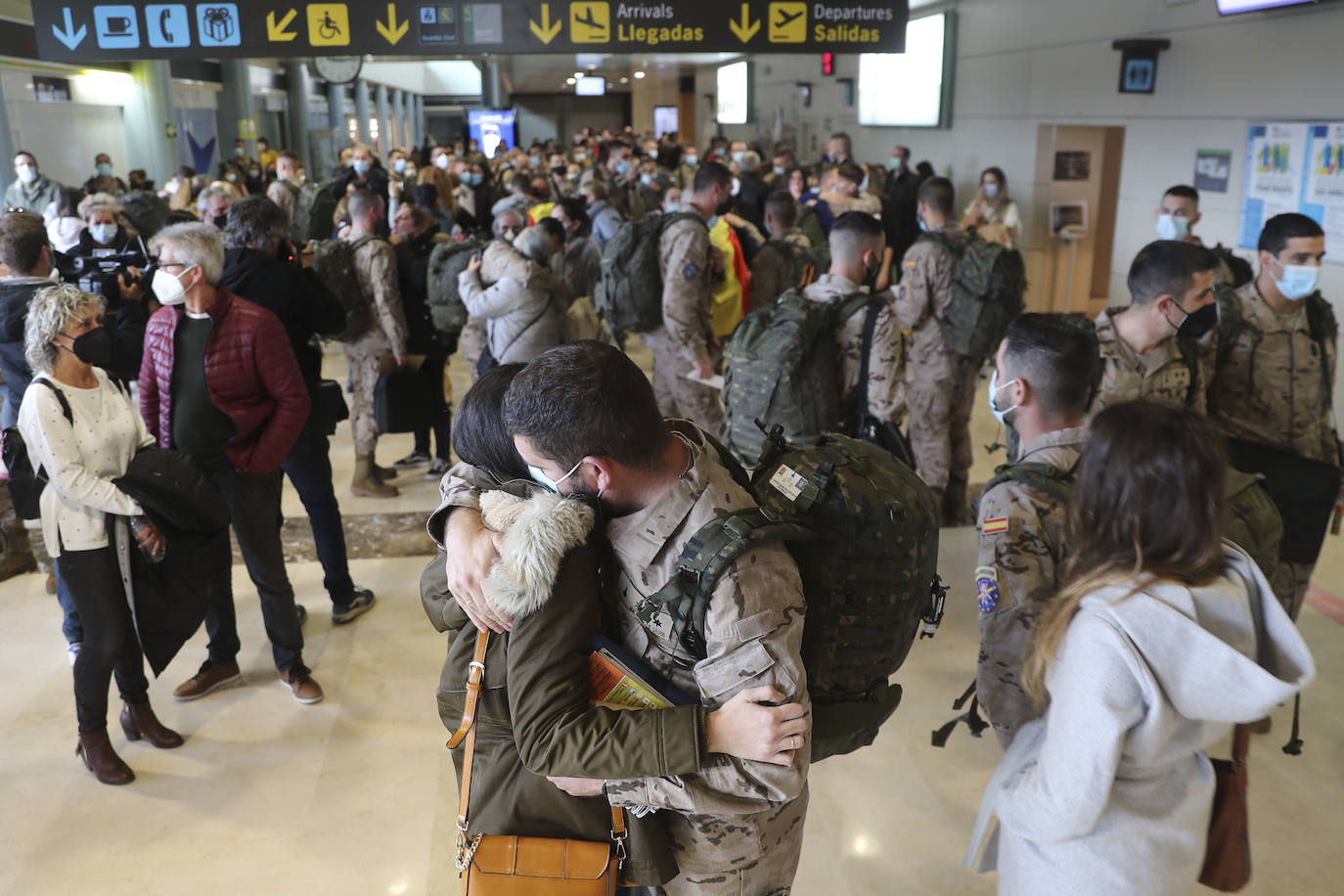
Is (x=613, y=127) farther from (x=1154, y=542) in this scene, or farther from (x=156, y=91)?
(x=1154, y=542)

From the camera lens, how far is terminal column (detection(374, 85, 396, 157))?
30.3 metres

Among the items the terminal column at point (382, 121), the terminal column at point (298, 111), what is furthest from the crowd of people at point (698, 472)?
the terminal column at point (382, 121)

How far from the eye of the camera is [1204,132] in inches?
293

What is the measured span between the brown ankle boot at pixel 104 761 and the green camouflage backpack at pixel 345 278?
242cm

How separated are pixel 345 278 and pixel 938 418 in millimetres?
3260

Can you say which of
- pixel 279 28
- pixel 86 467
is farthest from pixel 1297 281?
pixel 279 28

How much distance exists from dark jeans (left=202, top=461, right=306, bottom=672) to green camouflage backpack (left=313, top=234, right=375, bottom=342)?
1672 mm

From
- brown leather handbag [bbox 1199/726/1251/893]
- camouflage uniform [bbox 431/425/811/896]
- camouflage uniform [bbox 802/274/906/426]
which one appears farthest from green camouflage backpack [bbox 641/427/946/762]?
camouflage uniform [bbox 802/274/906/426]

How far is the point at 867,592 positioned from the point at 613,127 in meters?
46.4

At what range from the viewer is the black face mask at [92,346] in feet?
9.71

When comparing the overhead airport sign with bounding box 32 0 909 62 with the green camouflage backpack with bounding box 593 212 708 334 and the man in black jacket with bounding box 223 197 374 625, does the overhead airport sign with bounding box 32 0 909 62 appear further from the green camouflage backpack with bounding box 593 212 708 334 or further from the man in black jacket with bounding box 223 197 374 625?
the man in black jacket with bounding box 223 197 374 625

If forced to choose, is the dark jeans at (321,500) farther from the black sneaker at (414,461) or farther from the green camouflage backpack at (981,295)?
the green camouflage backpack at (981,295)

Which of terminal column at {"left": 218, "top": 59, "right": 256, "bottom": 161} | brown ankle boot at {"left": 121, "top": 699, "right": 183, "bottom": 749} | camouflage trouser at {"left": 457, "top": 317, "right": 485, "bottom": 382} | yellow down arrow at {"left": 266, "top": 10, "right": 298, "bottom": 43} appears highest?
terminal column at {"left": 218, "top": 59, "right": 256, "bottom": 161}

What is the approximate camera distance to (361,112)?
27.1m
